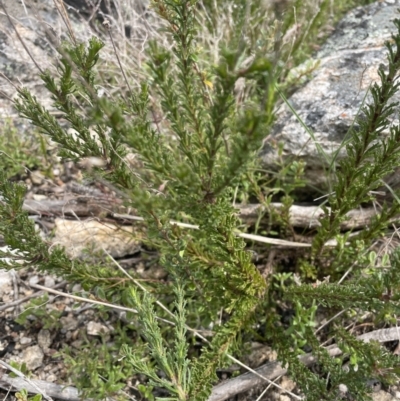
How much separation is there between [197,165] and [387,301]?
2.92 ft

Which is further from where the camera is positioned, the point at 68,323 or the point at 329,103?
the point at 329,103

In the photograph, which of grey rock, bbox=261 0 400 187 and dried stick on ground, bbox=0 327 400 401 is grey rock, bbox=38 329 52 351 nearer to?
dried stick on ground, bbox=0 327 400 401

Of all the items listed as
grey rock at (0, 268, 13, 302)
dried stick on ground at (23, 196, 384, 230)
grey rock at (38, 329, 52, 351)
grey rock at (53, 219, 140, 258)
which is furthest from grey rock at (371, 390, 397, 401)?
grey rock at (0, 268, 13, 302)

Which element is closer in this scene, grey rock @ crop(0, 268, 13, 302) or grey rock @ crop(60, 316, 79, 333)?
grey rock @ crop(60, 316, 79, 333)

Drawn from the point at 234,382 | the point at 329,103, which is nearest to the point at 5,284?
the point at 234,382

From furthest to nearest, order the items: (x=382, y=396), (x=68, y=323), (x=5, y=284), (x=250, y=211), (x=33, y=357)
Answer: (x=250, y=211) < (x=5, y=284) < (x=68, y=323) < (x=33, y=357) < (x=382, y=396)

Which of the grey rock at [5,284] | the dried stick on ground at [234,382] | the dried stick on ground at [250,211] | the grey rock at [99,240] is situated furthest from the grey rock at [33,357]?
the dried stick on ground at [250,211]

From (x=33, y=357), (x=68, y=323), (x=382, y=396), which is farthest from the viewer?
(x=68, y=323)

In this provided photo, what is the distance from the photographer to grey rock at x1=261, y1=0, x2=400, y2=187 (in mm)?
2799

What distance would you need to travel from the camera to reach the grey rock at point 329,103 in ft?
9.18

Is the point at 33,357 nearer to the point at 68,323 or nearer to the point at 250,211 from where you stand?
the point at 68,323

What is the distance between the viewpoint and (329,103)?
2924mm

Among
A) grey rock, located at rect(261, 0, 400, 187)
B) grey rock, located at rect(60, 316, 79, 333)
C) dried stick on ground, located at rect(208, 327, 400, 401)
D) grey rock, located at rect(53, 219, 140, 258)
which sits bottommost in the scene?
dried stick on ground, located at rect(208, 327, 400, 401)

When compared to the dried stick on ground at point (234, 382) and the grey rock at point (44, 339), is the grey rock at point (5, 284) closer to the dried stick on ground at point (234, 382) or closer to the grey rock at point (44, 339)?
the grey rock at point (44, 339)
